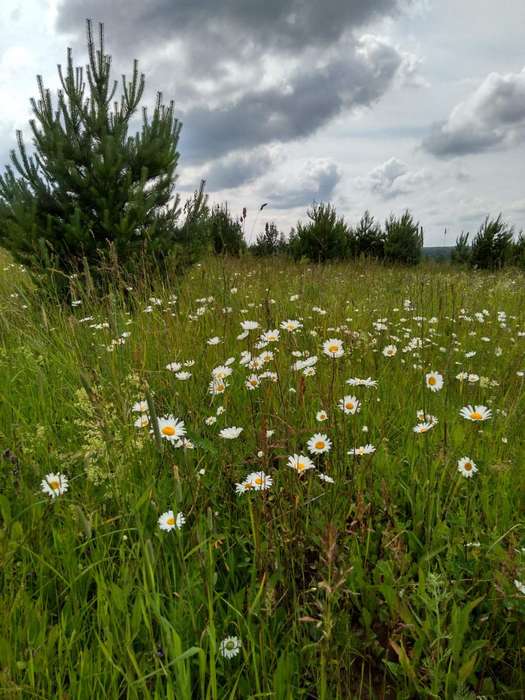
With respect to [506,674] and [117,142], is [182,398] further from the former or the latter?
[117,142]

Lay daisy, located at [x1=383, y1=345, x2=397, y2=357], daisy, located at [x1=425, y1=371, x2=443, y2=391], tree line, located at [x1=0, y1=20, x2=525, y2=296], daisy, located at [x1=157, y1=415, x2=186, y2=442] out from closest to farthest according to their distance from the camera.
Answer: daisy, located at [x1=157, y1=415, x2=186, y2=442]
daisy, located at [x1=425, y1=371, x2=443, y2=391]
daisy, located at [x1=383, y1=345, x2=397, y2=357]
tree line, located at [x1=0, y1=20, x2=525, y2=296]

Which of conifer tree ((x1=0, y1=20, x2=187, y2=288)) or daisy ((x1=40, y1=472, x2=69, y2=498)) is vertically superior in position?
conifer tree ((x1=0, y1=20, x2=187, y2=288))

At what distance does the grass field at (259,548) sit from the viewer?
3.48ft

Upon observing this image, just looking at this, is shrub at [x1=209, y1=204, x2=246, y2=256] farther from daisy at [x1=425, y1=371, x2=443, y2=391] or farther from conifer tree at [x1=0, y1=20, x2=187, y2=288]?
daisy at [x1=425, y1=371, x2=443, y2=391]

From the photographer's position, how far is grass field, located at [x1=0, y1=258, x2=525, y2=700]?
106 centimetres

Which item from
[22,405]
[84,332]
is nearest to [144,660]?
[22,405]

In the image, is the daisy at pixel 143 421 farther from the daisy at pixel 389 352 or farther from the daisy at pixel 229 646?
the daisy at pixel 389 352

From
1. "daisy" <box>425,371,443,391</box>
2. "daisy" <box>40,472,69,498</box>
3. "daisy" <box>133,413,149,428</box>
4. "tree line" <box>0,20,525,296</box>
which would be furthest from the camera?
"tree line" <box>0,20,525,296</box>

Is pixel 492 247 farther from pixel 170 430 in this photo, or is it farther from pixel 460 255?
pixel 170 430

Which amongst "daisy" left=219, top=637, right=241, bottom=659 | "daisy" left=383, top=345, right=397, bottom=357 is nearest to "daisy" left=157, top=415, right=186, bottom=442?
"daisy" left=219, top=637, right=241, bottom=659

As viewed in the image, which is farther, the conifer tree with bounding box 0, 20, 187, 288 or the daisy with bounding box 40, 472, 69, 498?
the conifer tree with bounding box 0, 20, 187, 288

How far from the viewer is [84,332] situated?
10.9 ft

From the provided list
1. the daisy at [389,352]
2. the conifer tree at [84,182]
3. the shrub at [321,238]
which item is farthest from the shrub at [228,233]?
the daisy at [389,352]

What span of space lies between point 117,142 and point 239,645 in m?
5.63
